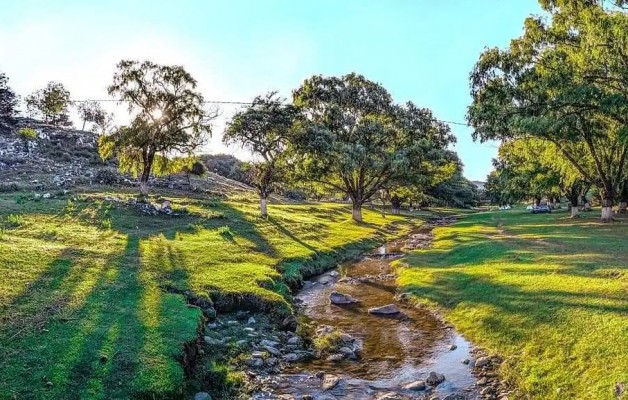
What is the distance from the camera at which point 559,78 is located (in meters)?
28.8

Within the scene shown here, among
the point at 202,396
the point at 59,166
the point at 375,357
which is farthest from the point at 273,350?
the point at 59,166

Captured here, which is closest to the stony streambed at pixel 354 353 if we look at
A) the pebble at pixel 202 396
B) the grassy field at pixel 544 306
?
the pebble at pixel 202 396

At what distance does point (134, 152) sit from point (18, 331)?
3862 centimetres

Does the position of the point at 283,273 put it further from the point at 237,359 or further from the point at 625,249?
the point at 625,249

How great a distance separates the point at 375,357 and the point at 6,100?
94.7 metres

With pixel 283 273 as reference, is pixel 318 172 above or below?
above

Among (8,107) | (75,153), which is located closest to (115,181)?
(75,153)

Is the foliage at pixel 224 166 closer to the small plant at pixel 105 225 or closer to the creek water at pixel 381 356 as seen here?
the small plant at pixel 105 225

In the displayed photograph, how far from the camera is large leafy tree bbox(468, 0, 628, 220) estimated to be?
25094 millimetres

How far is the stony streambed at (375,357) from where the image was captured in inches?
481

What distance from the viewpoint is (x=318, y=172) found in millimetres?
53969

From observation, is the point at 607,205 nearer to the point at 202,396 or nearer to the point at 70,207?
the point at 202,396

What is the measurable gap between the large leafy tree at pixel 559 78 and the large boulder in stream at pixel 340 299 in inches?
624

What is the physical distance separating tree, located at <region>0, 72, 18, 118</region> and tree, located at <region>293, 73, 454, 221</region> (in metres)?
61.7
